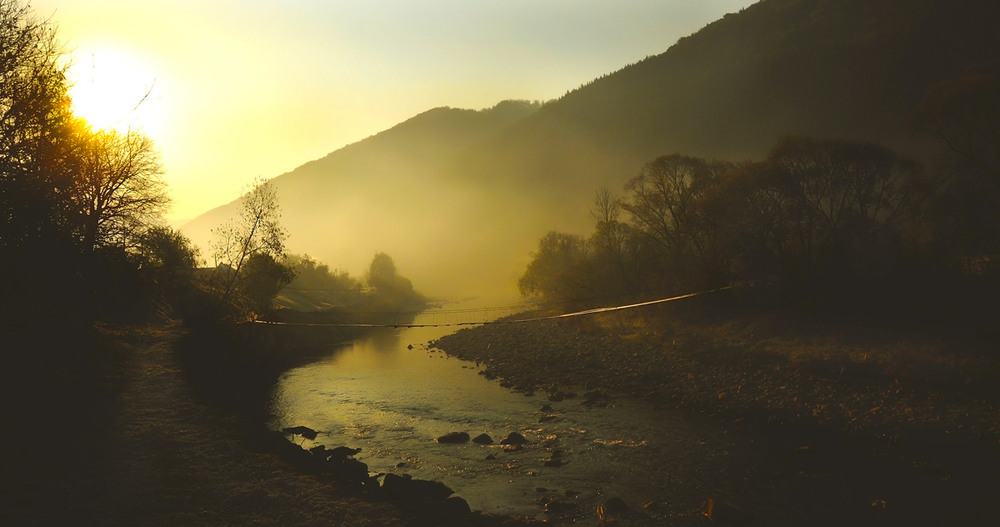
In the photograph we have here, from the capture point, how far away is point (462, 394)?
25.3 meters

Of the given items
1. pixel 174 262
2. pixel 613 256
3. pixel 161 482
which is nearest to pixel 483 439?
pixel 161 482

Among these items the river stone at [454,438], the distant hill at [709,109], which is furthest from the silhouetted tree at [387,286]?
the river stone at [454,438]

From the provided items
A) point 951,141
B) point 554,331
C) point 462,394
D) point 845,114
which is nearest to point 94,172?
point 462,394

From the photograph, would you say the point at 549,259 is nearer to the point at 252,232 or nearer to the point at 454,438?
the point at 252,232

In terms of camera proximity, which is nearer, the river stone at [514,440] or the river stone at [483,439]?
the river stone at [514,440]

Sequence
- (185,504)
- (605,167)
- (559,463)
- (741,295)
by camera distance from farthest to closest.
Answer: (605,167) < (741,295) < (559,463) < (185,504)

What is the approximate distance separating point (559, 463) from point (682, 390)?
9.21 metres

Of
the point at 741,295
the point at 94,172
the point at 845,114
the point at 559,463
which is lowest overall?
the point at 559,463

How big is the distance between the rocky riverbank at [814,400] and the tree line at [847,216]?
9.76 ft

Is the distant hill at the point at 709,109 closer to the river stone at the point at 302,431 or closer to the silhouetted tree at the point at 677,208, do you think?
the silhouetted tree at the point at 677,208

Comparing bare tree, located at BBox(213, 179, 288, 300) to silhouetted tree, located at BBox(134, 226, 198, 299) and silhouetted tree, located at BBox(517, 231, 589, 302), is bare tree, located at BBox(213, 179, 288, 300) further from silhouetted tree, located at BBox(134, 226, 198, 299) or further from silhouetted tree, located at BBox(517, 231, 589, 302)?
silhouetted tree, located at BBox(517, 231, 589, 302)

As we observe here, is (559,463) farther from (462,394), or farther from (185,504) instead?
(462,394)

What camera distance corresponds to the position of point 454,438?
17.9 meters

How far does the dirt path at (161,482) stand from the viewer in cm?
973
